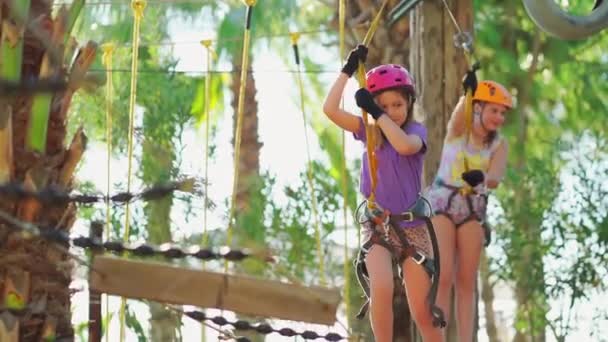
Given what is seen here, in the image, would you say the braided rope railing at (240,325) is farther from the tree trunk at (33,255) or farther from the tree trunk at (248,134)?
the tree trunk at (248,134)

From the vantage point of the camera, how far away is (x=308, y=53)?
15992 mm

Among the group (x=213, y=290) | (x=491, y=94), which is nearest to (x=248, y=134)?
(x=491, y=94)

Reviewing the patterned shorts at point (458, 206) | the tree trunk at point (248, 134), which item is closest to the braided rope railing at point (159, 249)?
the patterned shorts at point (458, 206)

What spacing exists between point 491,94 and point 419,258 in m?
0.92

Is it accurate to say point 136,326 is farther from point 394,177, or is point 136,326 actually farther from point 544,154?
point 394,177

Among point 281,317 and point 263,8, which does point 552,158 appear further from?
point 281,317

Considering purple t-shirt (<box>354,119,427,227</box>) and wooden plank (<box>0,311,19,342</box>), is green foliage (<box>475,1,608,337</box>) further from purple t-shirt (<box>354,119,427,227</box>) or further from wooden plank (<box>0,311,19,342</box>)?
wooden plank (<box>0,311,19,342</box>)

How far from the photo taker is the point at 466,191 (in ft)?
20.1

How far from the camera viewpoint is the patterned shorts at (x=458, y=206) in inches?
241

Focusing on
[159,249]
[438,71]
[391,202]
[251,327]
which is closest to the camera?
[159,249]

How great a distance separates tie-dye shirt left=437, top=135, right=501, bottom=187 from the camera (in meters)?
6.16

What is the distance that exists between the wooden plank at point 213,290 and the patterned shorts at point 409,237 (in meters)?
2.39

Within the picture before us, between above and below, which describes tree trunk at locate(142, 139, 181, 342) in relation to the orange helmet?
below

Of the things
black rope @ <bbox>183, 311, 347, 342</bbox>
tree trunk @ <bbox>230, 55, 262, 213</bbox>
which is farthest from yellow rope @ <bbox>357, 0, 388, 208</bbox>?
tree trunk @ <bbox>230, 55, 262, 213</bbox>
